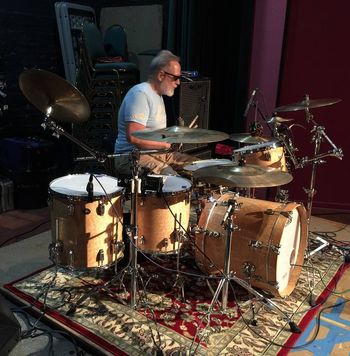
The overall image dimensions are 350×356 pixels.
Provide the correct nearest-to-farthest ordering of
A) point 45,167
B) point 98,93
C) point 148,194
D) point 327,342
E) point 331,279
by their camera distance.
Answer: point 327,342, point 148,194, point 331,279, point 45,167, point 98,93

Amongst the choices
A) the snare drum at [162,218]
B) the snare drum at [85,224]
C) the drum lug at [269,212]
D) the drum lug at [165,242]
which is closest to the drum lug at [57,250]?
the snare drum at [85,224]

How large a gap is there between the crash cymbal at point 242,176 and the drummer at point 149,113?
0.84m

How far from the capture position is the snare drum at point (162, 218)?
7.57 ft

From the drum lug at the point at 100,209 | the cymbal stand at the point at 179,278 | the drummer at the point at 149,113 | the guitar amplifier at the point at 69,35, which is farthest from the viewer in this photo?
the guitar amplifier at the point at 69,35

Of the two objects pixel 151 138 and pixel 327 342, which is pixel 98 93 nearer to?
pixel 151 138

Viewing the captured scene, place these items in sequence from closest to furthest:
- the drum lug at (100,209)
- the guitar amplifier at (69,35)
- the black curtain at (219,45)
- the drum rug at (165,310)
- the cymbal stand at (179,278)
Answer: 1. the drum rug at (165,310)
2. the drum lug at (100,209)
3. the cymbal stand at (179,278)
4. the black curtain at (219,45)
5. the guitar amplifier at (69,35)

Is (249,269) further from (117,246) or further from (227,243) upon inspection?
(117,246)

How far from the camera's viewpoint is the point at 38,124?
4.44 meters

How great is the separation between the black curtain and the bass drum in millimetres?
2042

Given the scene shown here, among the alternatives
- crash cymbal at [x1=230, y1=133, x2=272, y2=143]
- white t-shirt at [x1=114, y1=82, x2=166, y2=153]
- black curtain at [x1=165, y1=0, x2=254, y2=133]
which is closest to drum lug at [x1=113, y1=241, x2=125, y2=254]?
white t-shirt at [x1=114, y1=82, x2=166, y2=153]

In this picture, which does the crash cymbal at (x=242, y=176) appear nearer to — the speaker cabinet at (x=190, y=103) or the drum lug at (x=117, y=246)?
the drum lug at (x=117, y=246)

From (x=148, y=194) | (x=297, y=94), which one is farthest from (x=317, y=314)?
(x=297, y=94)

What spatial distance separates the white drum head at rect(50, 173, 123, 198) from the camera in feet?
7.17

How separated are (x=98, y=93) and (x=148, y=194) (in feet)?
7.26
